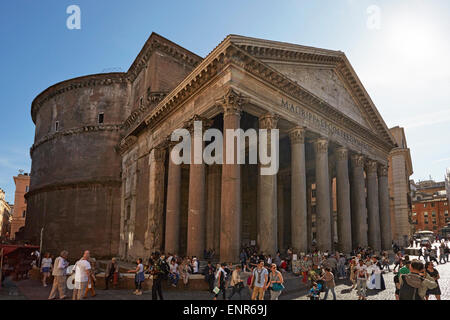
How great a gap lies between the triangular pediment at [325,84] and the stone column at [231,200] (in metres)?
3.76

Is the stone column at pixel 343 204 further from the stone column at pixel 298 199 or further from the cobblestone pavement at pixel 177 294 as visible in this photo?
the cobblestone pavement at pixel 177 294

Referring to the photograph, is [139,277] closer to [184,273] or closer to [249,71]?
[184,273]

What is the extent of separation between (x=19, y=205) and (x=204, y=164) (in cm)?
5624

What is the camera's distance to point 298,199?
53.1 ft

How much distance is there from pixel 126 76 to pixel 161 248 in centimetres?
1717

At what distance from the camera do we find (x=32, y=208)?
3212 cm

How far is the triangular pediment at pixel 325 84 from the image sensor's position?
1724 centimetres

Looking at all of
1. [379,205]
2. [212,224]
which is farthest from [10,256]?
[379,205]

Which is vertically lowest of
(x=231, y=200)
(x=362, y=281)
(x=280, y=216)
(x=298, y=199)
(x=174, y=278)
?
(x=174, y=278)

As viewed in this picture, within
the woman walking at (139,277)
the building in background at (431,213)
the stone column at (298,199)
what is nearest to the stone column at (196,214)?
the woman walking at (139,277)

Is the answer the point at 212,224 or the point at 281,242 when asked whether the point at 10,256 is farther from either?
the point at 281,242

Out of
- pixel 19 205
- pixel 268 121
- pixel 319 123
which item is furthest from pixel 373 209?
pixel 19 205

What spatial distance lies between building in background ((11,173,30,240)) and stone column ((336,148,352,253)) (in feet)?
170

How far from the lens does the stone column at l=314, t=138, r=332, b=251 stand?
17438 mm
